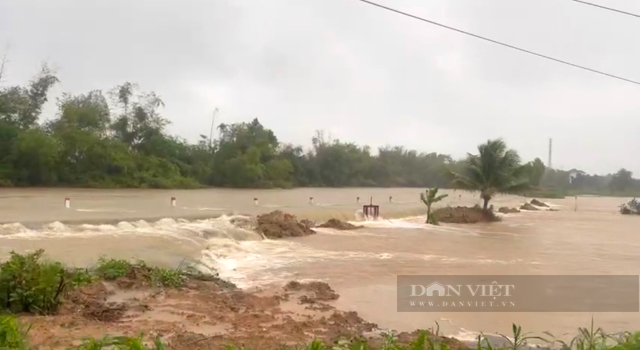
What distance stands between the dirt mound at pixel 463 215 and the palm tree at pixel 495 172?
80 cm

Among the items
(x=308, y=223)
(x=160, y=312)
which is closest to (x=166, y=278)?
(x=160, y=312)

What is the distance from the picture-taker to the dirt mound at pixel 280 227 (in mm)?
16125

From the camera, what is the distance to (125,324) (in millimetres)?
5781

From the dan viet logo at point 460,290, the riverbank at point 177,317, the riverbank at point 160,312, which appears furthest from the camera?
the dan viet logo at point 460,290

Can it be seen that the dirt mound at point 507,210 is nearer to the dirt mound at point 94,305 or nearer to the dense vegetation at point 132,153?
the dense vegetation at point 132,153

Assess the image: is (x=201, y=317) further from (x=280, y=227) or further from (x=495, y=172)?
(x=495, y=172)

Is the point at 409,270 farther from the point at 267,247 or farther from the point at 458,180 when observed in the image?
the point at 458,180

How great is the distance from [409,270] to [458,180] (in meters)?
17.6

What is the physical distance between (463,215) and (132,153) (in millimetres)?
24775

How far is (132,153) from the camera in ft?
128

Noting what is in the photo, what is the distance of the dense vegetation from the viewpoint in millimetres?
31891

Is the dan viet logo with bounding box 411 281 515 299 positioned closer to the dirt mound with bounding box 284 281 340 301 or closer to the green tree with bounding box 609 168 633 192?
the dirt mound with bounding box 284 281 340 301

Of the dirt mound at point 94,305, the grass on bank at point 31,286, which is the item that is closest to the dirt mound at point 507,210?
the dirt mound at point 94,305

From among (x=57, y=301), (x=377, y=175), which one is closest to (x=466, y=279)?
(x=57, y=301)
